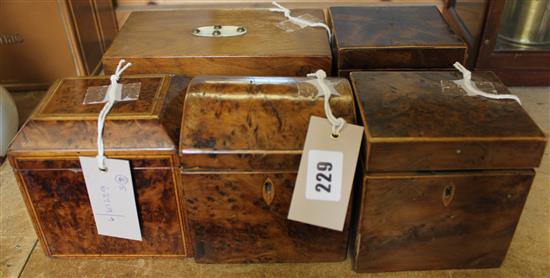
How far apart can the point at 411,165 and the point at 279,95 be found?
234mm

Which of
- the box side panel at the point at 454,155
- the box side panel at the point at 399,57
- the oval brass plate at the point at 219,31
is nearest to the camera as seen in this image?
the box side panel at the point at 454,155

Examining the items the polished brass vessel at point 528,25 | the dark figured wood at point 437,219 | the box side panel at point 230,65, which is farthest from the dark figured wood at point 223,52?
the polished brass vessel at point 528,25

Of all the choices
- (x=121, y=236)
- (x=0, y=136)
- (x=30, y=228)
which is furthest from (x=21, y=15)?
(x=121, y=236)

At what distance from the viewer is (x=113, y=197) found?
0.83 meters

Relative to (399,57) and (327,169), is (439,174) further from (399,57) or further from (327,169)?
(399,57)

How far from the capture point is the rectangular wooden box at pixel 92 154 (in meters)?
0.80

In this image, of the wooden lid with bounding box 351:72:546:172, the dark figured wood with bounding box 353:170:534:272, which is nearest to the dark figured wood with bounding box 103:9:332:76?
the wooden lid with bounding box 351:72:546:172

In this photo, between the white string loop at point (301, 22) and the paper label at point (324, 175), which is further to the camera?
the white string loop at point (301, 22)

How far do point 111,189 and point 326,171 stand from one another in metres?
0.35

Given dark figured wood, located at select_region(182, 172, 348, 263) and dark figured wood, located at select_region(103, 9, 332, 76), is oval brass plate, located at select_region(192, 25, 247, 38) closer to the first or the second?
dark figured wood, located at select_region(103, 9, 332, 76)

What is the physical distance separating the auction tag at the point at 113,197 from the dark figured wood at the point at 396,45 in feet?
1.52

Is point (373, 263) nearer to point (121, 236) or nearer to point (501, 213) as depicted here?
point (501, 213)

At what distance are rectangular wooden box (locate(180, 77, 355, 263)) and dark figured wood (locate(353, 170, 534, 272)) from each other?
0.22ft

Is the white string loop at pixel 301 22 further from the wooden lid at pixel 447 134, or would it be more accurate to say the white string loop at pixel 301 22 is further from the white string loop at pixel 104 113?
the white string loop at pixel 104 113
